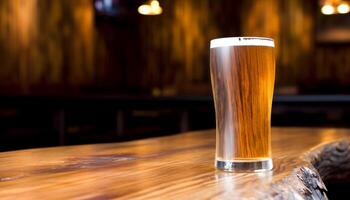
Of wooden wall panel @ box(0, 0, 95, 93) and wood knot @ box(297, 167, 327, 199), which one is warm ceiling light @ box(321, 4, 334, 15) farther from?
wood knot @ box(297, 167, 327, 199)

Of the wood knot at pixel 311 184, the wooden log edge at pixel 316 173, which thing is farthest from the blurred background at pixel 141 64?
the wood knot at pixel 311 184

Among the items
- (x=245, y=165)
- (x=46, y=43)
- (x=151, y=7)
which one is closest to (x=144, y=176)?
(x=245, y=165)

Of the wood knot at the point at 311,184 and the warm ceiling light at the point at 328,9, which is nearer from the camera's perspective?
the wood knot at the point at 311,184

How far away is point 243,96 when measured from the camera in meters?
0.86

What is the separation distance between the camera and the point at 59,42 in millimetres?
6633

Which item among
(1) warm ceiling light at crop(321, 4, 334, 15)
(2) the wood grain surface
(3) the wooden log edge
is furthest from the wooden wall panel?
(2) the wood grain surface

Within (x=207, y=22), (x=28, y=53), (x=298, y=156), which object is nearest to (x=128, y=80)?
(x=207, y=22)

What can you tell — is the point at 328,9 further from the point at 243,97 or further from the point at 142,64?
the point at 243,97

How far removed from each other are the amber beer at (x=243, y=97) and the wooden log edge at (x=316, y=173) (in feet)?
0.24

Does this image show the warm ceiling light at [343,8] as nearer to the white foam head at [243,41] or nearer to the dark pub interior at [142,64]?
the dark pub interior at [142,64]

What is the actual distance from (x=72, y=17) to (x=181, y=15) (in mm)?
2245

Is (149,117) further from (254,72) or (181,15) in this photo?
(254,72)

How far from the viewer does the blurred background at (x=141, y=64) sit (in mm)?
4609

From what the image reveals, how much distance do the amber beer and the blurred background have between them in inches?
126
